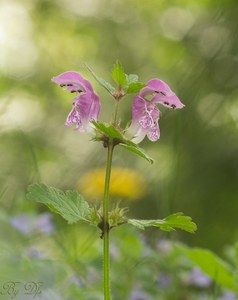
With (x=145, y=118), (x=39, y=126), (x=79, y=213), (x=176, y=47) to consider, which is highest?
(x=176, y=47)

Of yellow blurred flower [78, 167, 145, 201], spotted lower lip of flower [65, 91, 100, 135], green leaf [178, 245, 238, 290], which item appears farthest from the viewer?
yellow blurred flower [78, 167, 145, 201]

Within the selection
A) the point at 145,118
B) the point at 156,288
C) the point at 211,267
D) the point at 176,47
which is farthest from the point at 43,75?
the point at 145,118

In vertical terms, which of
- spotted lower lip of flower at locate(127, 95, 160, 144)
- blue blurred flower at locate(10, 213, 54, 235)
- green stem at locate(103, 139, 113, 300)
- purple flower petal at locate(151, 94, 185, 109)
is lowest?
green stem at locate(103, 139, 113, 300)

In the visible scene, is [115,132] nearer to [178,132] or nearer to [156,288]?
[178,132]

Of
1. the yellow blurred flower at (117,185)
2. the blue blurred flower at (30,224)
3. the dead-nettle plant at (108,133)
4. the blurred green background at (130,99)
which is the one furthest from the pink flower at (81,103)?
the yellow blurred flower at (117,185)

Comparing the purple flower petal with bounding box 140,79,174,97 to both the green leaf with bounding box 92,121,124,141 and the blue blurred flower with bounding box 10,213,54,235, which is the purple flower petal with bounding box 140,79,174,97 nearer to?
the green leaf with bounding box 92,121,124,141

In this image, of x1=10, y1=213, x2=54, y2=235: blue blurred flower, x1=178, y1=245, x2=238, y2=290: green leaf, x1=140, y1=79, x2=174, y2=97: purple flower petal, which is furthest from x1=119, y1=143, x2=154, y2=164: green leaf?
x1=10, y1=213, x2=54, y2=235: blue blurred flower

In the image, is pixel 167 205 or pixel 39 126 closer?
pixel 167 205

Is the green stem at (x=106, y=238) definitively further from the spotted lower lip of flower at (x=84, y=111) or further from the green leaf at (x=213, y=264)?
the green leaf at (x=213, y=264)
